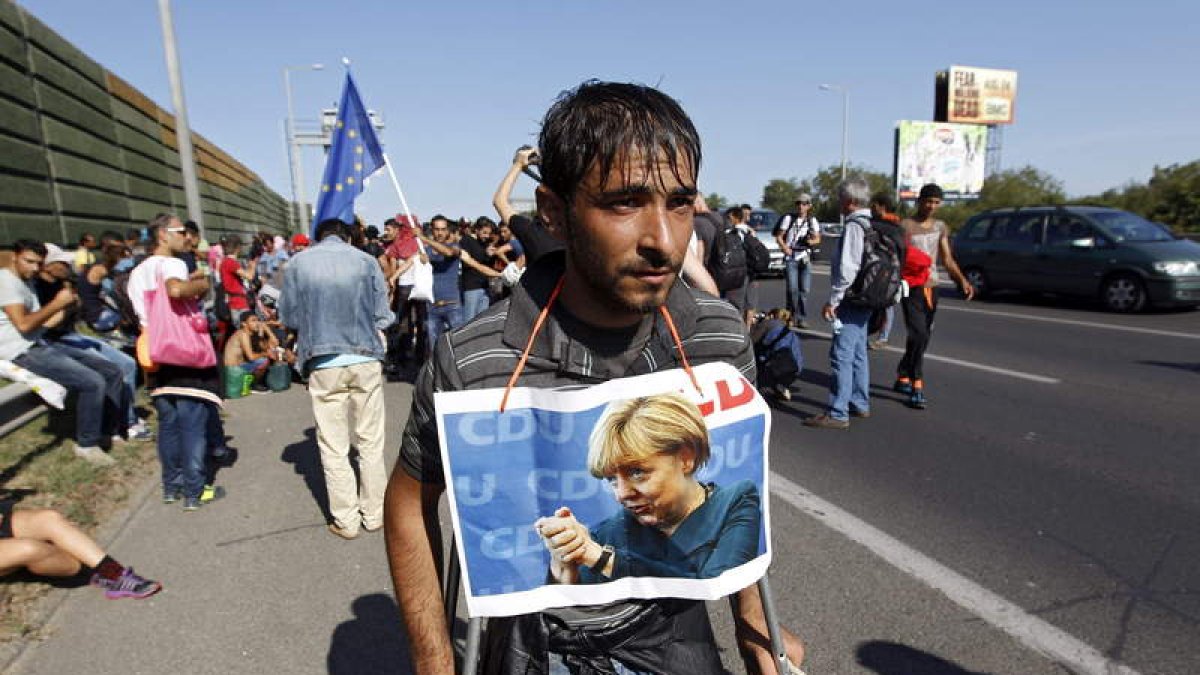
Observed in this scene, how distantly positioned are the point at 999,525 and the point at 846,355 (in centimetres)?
213

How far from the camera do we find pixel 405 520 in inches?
50.6

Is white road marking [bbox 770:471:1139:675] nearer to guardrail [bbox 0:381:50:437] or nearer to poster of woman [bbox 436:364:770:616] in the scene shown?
poster of woman [bbox 436:364:770:616]

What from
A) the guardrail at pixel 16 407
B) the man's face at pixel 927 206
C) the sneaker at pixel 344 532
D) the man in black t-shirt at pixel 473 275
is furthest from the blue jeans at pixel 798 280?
the guardrail at pixel 16 407

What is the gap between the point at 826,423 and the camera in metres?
6.03

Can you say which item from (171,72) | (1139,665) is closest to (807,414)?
A: (1139,665)

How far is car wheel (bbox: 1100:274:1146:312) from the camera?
1185cm

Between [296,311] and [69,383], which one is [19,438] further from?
[296,311]

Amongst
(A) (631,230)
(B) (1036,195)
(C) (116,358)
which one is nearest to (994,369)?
(A) (631,230)

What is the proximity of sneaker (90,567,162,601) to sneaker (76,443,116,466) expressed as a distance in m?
2.30

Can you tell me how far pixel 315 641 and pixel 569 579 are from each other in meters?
2.46

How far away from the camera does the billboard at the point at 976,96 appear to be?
1866 inches

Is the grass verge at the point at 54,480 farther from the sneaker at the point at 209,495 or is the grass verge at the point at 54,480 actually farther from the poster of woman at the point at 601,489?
the poster of woman at the point at 601,489

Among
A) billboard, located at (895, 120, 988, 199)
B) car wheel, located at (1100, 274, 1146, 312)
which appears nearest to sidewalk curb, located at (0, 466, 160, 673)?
car wheel, located at (1100, 274, 1146, 312)

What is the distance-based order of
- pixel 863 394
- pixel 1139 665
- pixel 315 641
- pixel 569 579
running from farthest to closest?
pixel 863 394 < pixel 315 641 < pixel 1139 665 < pixel 569 579
